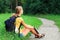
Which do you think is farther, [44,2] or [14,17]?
[44,2]

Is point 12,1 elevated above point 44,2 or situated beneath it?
situated beneath

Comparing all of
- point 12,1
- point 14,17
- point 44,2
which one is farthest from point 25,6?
point 14,17

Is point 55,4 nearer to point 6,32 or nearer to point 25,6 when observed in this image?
point 25,6

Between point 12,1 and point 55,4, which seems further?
point 12,1

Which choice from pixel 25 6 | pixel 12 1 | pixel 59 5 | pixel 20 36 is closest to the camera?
pixel 20 36

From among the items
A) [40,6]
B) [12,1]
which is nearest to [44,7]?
[40,6]

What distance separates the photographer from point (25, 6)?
4722cm

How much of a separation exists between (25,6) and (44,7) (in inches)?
241

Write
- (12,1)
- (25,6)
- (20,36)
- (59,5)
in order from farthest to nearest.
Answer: (12,1), (25,6), (59,5), (20,36)

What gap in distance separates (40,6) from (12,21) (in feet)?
102

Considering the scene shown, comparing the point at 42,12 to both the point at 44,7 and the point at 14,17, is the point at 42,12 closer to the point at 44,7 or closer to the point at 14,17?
the point at 44,7

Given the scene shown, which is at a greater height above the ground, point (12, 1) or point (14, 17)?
point (14, 17)

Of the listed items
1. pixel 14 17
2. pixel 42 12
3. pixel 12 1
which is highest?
pixel 14 17

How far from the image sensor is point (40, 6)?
4203 cm
